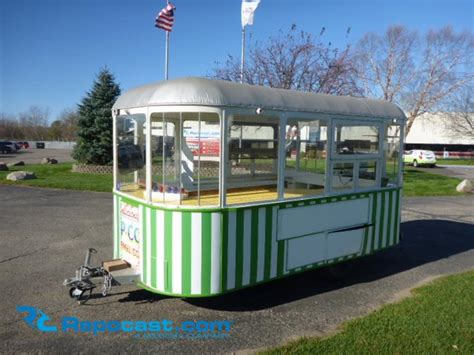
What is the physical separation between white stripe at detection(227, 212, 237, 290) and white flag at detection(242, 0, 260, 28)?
15502mm

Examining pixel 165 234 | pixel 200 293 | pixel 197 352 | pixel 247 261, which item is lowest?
pixel 197 352

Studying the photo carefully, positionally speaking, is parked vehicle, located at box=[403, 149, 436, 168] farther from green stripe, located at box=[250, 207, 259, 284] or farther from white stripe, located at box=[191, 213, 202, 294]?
white stripe, located at box=[191, 213, 202, 294]

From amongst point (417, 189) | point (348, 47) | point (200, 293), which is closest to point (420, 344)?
point (200, 293)

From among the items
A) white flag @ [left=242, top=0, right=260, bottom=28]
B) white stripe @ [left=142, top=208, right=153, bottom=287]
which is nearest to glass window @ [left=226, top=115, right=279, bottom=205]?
white stripe @ [left=142, top=208, right=153, bottom=287]

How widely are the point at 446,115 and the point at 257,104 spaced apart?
1684 inches

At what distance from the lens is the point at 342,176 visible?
5609mm

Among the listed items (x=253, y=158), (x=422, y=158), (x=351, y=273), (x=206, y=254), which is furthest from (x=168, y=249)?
(x=422, y=158)

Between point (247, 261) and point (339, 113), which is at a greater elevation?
point (339, 113)

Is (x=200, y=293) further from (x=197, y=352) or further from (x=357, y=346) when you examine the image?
(x=357, y=346)

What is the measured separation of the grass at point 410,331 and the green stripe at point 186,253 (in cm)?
114

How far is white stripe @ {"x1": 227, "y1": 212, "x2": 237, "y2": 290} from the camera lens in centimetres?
441

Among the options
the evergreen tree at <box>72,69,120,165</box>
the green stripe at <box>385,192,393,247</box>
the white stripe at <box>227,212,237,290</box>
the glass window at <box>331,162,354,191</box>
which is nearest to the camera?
the white stripe at <box>227,212,237,290</box>

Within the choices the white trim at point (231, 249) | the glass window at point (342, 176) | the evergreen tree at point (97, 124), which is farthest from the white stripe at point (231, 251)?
the evergreen tree at point (97, 124)

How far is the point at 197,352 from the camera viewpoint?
3.88 m
